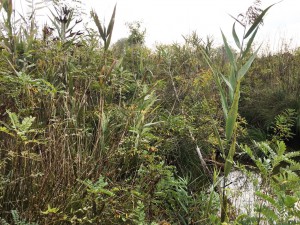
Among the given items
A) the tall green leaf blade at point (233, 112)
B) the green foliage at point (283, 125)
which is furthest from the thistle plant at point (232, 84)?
the green foliage at point (283, 125)

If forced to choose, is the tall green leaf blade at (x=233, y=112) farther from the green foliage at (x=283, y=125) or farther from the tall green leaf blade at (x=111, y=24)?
the tall green leaf blade at (x=111, y=24)

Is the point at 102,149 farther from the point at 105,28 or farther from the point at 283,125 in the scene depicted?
the point at 283,125

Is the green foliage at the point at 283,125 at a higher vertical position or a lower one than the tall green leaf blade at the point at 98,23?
lower

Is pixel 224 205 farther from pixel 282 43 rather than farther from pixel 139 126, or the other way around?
pixel 282 43

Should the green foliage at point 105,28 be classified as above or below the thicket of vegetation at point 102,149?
above

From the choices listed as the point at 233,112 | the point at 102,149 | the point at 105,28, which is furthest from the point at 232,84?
the point at 105,28

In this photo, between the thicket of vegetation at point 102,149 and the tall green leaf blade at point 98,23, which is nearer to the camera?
the thicket of vegetation at point 102,149

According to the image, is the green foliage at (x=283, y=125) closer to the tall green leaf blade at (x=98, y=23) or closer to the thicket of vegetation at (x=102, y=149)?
the thicket of vegetation at (x=102, y=149)

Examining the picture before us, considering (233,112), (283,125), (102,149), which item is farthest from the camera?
(283,125)

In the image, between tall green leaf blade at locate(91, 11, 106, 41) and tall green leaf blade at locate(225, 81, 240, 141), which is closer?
tall green leaf blade at locate(225, 81, 240, 141)

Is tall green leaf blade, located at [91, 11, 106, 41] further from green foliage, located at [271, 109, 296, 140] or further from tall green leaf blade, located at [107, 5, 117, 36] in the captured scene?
green foliage, located at [271, 109, 296, 140]

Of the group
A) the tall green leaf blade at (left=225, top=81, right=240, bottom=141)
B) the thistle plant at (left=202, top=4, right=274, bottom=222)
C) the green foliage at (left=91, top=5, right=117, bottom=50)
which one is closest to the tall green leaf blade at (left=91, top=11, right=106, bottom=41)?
the green foliage at (left=91, top=5, right=117, bottom=50)

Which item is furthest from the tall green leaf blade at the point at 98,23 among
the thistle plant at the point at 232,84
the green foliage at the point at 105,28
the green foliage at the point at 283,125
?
the green foliage at the point at 283,125

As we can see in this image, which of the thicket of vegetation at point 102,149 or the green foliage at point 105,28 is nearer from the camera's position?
the thicket of vegetation at point 102,149
